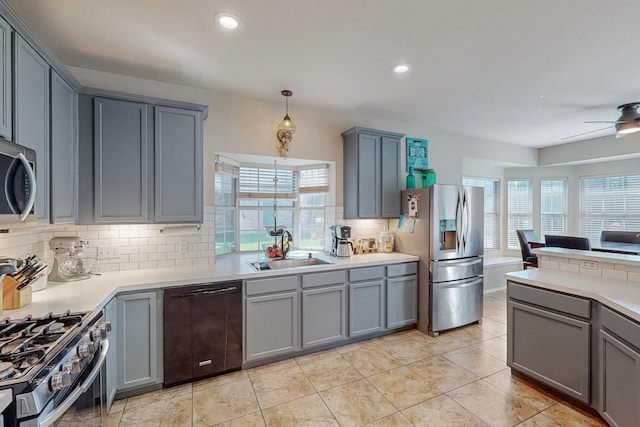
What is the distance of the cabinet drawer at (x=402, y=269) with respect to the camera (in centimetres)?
330

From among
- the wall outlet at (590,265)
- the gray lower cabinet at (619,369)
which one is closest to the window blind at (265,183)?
the wall outlet at (590,265)

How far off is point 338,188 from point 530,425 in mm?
2747

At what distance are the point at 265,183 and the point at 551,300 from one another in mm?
3163

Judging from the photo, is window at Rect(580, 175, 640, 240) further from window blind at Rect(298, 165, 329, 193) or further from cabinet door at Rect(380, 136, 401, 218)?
window blind at Rect(298, 165, 329, 193)

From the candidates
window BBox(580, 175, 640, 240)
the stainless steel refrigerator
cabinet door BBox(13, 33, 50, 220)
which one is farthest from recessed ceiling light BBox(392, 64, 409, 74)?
window BBox(580, 175, 640, 240)

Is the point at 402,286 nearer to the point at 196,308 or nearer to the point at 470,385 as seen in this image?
the point at 470,385

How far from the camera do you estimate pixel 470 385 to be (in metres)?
2.39

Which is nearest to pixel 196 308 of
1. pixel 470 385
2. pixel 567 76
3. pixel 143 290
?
pixel 143 290

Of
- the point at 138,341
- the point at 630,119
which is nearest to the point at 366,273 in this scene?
the point at 138,341

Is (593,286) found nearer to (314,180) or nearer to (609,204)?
(314,180)

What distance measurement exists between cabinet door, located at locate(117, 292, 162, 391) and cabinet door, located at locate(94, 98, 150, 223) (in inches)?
26.9

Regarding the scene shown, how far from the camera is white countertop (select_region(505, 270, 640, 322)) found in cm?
172

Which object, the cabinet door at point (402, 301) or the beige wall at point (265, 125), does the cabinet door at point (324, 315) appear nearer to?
the cabinet door at point (402, 301)

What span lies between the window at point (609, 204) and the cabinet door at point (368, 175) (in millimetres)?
4902
